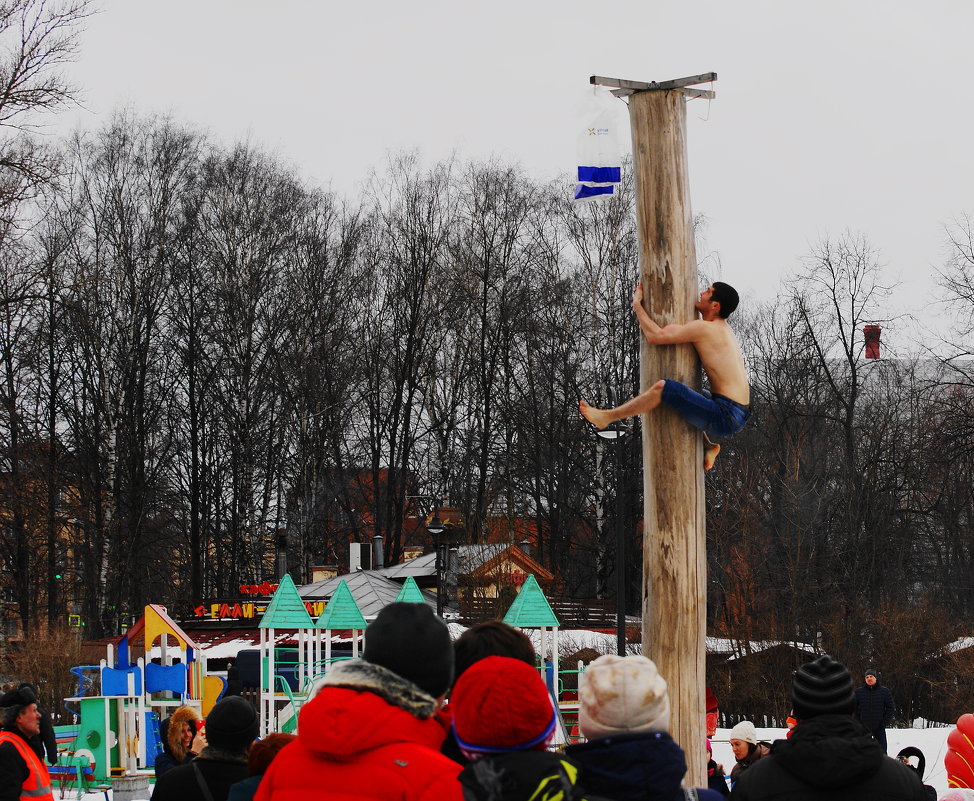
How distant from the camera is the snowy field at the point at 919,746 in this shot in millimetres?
15059

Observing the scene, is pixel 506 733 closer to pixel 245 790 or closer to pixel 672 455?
pixel 245 790

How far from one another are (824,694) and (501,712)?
1.08 metres

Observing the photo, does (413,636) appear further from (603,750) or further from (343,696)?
(603,750)

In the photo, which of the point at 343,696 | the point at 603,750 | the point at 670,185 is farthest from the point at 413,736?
the point at 670,185

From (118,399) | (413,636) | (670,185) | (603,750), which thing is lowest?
(603,750)

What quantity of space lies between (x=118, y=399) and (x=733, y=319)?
22.4 m

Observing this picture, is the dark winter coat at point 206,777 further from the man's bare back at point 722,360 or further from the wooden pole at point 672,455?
the man's bare back at point 722,360

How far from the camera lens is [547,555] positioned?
44.0m

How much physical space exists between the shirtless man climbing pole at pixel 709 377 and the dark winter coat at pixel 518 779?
9.60 feet

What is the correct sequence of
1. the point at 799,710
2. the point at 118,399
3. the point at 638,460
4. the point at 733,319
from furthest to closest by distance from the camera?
1. the point at 733,319
2. the point at 638,460
3. the point at 118,399
4. the point at 799,710

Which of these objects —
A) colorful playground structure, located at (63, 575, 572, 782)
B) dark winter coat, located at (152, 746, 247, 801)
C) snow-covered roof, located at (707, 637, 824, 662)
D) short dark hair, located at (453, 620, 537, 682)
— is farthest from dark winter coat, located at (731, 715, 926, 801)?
snow-covered roof, located at (707, 637, 824, 662)

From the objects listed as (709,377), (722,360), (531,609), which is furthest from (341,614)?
(722,360)

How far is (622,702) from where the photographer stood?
10.1 ft

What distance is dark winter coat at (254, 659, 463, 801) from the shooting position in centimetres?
281
